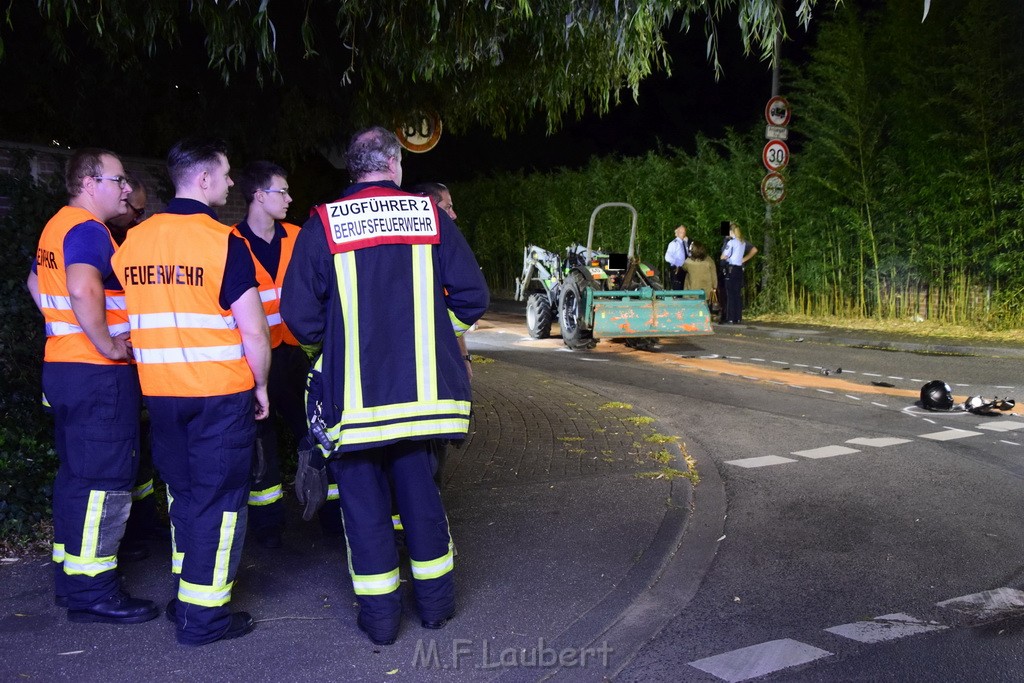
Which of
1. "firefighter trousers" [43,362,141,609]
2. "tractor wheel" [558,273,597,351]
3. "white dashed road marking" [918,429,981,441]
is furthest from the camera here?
"tractor wheel" [558,273,597,351]

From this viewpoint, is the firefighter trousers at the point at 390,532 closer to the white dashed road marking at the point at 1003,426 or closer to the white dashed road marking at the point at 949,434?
the white dashed road marking at the point at 949,434

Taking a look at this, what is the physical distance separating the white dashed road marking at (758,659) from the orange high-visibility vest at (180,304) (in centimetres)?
217

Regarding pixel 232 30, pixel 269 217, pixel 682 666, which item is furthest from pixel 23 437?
pixel 682 666

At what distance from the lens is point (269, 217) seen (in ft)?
17.4

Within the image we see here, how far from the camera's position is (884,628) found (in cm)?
431

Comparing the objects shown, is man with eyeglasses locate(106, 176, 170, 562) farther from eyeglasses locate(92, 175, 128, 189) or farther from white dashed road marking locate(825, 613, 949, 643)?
white dashed road marking locate(825, 613, 949, 643)

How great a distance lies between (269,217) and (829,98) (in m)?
14.7

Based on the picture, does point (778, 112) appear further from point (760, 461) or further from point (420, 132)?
point (760, 461)

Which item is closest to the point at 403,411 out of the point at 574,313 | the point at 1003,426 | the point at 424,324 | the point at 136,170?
the point at 424,324

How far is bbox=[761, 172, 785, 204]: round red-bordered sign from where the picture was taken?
59.6 feet

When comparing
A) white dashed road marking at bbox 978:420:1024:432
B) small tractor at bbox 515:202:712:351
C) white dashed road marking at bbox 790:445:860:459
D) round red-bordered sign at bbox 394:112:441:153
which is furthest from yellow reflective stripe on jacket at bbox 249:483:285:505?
small tractor at bbox 515:202:712:351

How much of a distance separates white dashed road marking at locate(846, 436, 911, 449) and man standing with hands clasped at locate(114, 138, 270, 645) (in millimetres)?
5429

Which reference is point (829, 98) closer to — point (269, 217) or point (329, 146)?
point (329, 146)

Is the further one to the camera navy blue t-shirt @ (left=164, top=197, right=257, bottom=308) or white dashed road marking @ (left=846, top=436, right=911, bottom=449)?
white dashed road marking @ (left=846, top=436, right=911, bottom=449)
